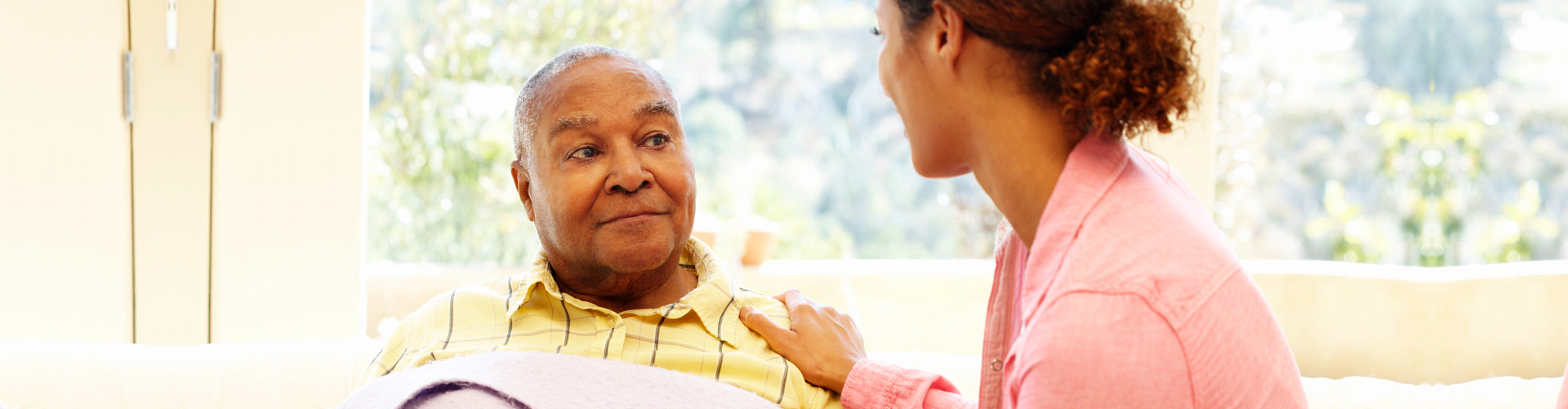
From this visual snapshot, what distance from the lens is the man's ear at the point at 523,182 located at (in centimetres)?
173

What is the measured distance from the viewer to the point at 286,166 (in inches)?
102

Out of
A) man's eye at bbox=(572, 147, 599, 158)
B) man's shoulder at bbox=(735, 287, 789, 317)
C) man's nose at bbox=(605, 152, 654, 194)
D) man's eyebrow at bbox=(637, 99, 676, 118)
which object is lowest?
man's shoulder at bbox=(735, 287, 789, 317)

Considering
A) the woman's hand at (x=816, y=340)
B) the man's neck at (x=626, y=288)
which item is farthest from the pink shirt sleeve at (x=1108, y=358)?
the man's neck at (x=626, y=288)

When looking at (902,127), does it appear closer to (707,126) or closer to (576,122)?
(707,126)

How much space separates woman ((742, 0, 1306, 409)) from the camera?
868mm

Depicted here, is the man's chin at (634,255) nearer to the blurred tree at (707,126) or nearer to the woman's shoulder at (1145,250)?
the woman's shoulder at (1145,250)

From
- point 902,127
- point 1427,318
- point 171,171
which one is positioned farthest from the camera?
point 902,127

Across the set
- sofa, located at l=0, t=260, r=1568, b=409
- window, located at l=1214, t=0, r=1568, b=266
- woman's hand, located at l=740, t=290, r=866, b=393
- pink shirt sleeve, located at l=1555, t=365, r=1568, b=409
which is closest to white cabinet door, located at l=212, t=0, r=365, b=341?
sofa, located at l=0, t=260, r=1568, b=409

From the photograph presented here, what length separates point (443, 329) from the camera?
1.70m

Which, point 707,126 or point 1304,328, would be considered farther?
→ point 707,126

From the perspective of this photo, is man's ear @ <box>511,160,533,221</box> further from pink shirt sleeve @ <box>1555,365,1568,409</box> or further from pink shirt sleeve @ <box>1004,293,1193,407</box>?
pink shirt sleeve @ <box>1555,365,1568,409</box>

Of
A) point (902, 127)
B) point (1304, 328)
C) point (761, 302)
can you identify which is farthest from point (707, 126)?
point (761, 302)

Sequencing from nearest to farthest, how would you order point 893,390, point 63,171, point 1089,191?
point 1089,191, point 893,390, point 63,171

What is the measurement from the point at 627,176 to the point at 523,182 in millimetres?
293
